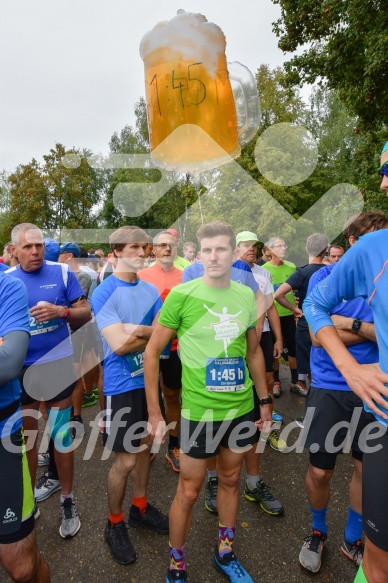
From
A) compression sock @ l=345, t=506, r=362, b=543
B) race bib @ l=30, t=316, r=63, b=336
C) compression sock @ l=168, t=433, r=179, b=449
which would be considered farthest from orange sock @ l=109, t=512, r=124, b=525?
compression sock @ l=345, t=506, r=362, b=543

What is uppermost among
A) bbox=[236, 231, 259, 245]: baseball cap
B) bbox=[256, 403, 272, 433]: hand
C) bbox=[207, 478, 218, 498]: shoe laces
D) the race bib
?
bbox=[236, 231, 259, 245]: baseball cap

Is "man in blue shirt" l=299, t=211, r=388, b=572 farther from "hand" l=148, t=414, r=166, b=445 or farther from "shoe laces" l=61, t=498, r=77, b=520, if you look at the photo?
"shoe laces" l=61, t=498, r=77, b=520

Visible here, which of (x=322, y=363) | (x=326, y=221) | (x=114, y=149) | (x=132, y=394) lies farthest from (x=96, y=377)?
(x=114, y=149)

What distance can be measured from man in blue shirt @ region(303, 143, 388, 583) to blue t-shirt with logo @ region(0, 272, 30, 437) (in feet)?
4.75

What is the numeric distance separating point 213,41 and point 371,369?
215 centimetres

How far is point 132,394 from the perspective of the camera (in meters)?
2.45

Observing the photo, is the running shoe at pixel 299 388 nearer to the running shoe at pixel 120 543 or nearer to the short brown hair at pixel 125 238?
the running shoe at pixel 120 543

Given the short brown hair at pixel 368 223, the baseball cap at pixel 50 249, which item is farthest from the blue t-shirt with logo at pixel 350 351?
the baseball cap at pixel 50 249

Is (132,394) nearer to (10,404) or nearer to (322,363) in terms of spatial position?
(10,404)

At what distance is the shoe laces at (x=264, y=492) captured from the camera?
2.79m

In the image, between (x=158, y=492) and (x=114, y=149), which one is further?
(x=114, y=149)

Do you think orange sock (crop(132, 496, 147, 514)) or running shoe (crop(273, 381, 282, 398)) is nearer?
orange sock (crop(132, 496, 147, 514))

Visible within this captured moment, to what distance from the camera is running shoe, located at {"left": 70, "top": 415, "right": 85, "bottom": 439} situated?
3.99m

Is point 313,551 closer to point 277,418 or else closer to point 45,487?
point 277,418
